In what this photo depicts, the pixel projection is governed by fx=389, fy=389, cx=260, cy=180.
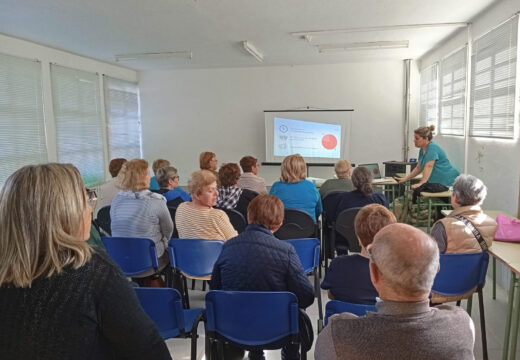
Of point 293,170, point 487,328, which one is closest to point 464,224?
point 487,328

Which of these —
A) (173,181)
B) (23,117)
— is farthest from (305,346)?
(23,117)

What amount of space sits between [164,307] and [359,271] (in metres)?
0.96

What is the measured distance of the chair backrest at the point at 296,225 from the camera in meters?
3.45

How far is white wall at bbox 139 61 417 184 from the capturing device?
838cm

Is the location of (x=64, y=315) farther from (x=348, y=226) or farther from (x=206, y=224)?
(x=348, y=226)

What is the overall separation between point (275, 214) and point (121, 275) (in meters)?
1.22

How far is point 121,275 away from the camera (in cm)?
98

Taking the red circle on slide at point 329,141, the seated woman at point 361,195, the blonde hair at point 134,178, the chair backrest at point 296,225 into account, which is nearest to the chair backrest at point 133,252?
the blonde hair at point 134,178

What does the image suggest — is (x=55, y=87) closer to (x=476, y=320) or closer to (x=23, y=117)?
(x=23, y=117)

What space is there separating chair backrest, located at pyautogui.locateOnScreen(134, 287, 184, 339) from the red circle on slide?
23.0ft

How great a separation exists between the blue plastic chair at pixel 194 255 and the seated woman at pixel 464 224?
1462 mm

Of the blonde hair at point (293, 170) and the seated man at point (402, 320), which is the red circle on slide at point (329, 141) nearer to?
the blonde hair at point (293, 170)

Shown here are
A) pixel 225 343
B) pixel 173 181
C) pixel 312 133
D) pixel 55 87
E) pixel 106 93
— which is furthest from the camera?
pixel 312 133

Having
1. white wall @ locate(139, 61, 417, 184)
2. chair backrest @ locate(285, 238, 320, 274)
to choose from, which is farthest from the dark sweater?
white wall @ locate(139, 61, 417, 184)
